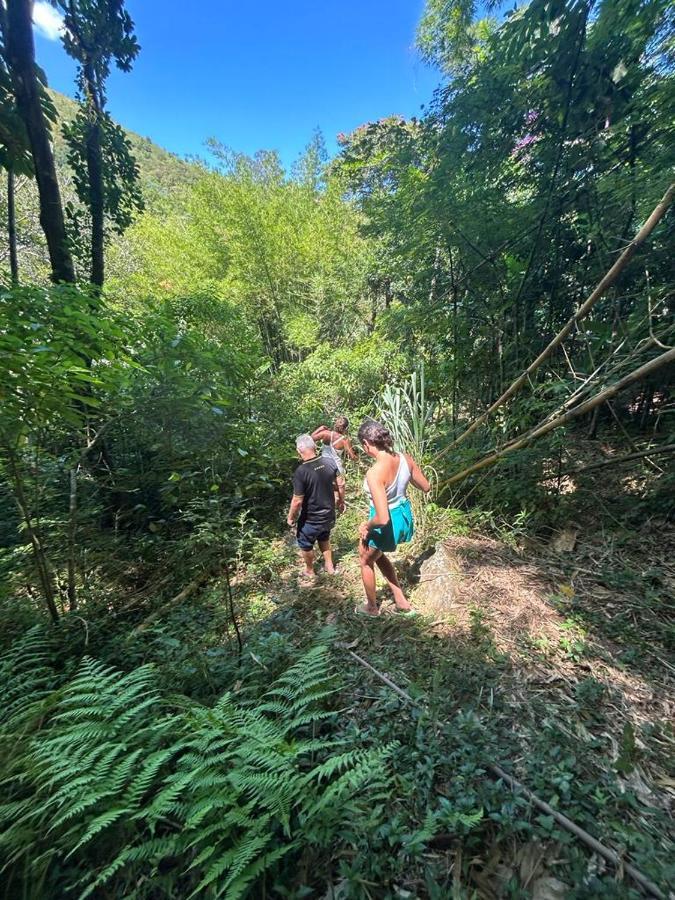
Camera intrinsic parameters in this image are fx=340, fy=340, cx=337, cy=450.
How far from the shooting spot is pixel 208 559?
10.5 feet

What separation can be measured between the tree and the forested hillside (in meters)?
0.03

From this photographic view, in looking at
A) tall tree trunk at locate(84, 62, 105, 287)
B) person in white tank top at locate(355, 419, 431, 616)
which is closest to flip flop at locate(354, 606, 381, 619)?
person in white tank top at locate(355, 419, 431, 616)

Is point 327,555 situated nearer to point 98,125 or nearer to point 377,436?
point 377,436

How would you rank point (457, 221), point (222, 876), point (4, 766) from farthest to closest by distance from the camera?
point (457, 221)
point (4, 766)
point (222, 876)

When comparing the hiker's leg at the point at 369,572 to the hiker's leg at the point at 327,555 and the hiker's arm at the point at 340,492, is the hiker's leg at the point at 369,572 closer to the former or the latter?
the hiker's leg at the point at 327,555

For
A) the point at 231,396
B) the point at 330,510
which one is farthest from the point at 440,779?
the point at 231,396

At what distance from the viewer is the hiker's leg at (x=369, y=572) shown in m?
2.40

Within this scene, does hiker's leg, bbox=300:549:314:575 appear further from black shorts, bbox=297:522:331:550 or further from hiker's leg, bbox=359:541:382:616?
hiker's leg, bbox=359:541:382:616

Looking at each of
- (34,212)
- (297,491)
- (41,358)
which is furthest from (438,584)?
(34,212)

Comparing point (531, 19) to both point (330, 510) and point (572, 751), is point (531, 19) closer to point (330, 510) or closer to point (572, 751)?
point (330, 510)

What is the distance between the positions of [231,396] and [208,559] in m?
1.76

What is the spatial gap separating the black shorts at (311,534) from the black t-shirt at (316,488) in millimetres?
35

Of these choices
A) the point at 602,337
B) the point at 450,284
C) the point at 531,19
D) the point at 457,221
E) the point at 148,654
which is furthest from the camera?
the point at 450,284

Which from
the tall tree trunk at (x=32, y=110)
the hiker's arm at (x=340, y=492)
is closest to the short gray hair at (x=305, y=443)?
the hiker's arm at (x=340, y=492)
